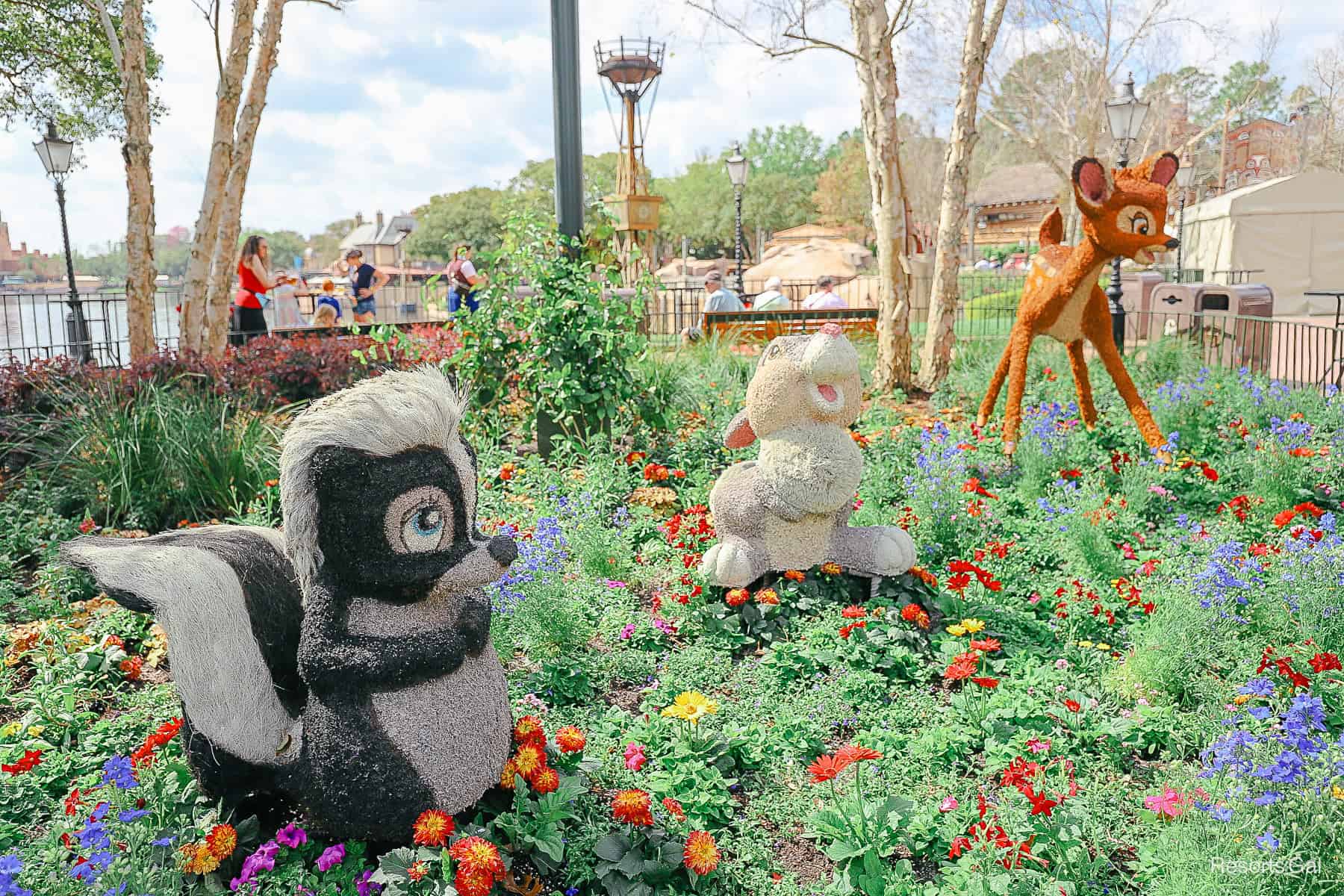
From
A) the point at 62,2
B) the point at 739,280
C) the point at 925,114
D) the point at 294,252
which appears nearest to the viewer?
the point at 62,2

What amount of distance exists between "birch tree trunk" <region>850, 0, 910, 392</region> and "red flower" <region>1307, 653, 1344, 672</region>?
5.76 metres

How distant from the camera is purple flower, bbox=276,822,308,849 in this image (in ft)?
7.51

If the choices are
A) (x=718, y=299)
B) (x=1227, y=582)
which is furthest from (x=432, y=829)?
(x=718, y=299)

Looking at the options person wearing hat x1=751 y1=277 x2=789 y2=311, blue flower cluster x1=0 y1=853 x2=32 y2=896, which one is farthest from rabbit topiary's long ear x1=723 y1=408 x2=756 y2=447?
person wearing hat x1=751 y1=277 x2=789 y2=311

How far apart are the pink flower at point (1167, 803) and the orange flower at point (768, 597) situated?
1.44 m

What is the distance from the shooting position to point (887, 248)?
8617mm

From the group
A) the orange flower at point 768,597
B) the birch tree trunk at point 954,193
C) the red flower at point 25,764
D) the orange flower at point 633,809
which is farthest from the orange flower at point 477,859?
the birch tree trunk at point 954,193

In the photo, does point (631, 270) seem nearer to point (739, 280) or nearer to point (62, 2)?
point (739, 280)

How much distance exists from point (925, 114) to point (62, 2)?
2288 cm

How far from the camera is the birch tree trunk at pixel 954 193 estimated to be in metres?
8.14

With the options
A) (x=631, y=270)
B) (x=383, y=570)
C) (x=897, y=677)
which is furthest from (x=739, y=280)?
(x=383, y=570)

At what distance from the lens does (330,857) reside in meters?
2.22

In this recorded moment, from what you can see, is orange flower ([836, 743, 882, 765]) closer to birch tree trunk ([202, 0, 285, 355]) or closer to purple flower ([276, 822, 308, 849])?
purple flower ([276, 822, 308, 849])

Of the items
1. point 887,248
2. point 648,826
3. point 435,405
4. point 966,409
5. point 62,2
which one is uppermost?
point 62,2
